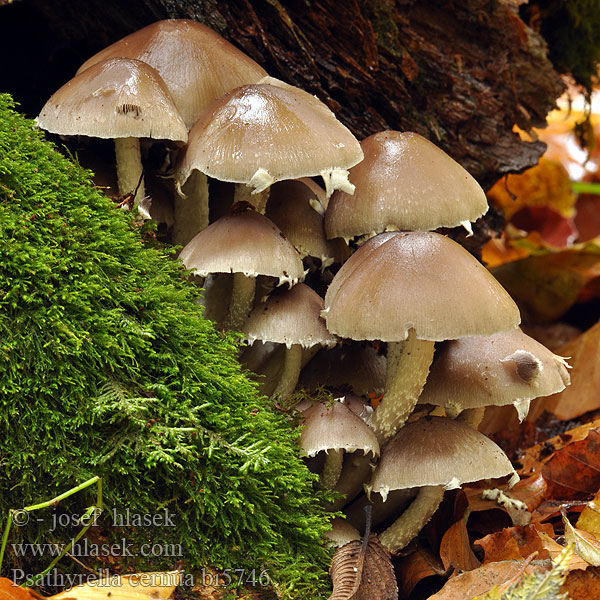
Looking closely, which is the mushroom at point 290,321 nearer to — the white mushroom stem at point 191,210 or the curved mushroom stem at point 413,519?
the white mushroom stem at point 191,210

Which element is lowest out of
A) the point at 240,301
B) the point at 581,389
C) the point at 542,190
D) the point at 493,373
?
the point at 542,190

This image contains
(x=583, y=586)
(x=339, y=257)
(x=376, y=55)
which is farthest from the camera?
(x=376, y=55)

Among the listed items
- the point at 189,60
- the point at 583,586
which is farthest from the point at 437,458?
the point at 189,60

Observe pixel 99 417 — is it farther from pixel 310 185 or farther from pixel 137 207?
pixel 310 185


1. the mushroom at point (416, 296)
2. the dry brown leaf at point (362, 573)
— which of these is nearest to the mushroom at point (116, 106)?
the mushroom at point (416, 296)

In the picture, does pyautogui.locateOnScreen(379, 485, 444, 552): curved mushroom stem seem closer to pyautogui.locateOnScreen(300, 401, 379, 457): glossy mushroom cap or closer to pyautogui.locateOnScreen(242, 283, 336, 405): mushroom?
pyautogui.locateOnScreen(300, 401, 379, 457): glossy mushroom cap

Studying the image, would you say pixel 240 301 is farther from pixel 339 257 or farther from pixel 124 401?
pixel 124 401

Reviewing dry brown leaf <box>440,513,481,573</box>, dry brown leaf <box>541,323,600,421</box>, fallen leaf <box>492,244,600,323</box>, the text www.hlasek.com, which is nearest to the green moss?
the text www.hlasek.com
